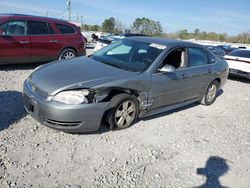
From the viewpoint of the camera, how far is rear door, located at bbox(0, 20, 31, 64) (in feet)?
25.4

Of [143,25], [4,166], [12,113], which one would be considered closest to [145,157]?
[4,166]

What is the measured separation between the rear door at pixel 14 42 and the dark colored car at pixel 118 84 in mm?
3519

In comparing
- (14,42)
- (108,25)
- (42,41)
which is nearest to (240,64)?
(42,41)

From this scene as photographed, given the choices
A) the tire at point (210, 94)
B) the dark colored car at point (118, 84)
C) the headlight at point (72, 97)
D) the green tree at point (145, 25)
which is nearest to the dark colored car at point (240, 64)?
the tire at point (210, 94)

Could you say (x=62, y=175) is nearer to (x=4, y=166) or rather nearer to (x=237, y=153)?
(x=4, y=166)

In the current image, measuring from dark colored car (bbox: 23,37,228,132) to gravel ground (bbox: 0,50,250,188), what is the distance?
29cm

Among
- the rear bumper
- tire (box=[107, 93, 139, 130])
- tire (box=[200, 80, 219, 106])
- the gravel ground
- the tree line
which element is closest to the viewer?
the gravel ground

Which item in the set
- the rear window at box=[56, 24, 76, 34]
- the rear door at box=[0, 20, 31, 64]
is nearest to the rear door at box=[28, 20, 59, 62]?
the rear door at box=[0, 20, 31, 64]

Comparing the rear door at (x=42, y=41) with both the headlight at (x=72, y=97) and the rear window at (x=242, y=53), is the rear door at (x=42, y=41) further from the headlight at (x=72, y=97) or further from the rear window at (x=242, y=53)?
the rear window at (x=242, y=53)

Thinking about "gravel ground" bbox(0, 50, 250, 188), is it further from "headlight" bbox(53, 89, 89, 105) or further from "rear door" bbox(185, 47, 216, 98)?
"rear door" bbox(185, 47, 216, 98)

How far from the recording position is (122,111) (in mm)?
4445

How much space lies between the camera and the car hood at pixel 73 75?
3.99 meters

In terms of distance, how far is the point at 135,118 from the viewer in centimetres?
471

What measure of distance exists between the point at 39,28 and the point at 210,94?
18.0ft
